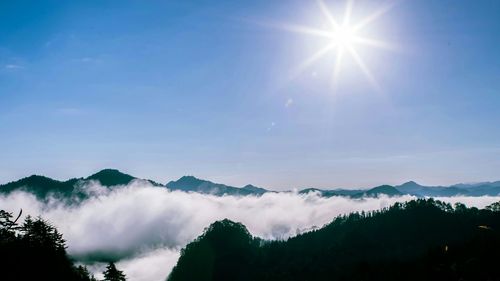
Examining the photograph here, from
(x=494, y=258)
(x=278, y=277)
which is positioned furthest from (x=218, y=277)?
(x=494, y=258)

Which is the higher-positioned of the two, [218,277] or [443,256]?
[443,256]

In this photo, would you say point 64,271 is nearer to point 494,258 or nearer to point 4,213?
point 4,213

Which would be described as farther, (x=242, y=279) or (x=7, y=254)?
(x=242, y=279)

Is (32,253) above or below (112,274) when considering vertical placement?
above

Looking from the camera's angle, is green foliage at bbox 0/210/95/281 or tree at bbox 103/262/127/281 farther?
tree at bbox 103/262/127/281

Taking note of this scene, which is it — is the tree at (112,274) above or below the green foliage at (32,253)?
below

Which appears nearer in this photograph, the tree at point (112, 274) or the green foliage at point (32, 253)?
the green foliage at point (32, 253)

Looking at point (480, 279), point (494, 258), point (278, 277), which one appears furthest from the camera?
point (278, 277)

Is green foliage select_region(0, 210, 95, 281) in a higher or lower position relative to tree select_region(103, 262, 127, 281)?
higher

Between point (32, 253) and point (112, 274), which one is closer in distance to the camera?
point (32, 253)

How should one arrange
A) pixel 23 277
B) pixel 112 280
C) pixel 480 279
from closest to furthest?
pixel 23 277
pixel 112 280
pixel 480 279

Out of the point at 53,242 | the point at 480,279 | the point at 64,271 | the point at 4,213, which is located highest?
the point at 4,213

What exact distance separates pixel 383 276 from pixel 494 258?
36.6 metres

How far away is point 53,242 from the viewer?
231 feet
